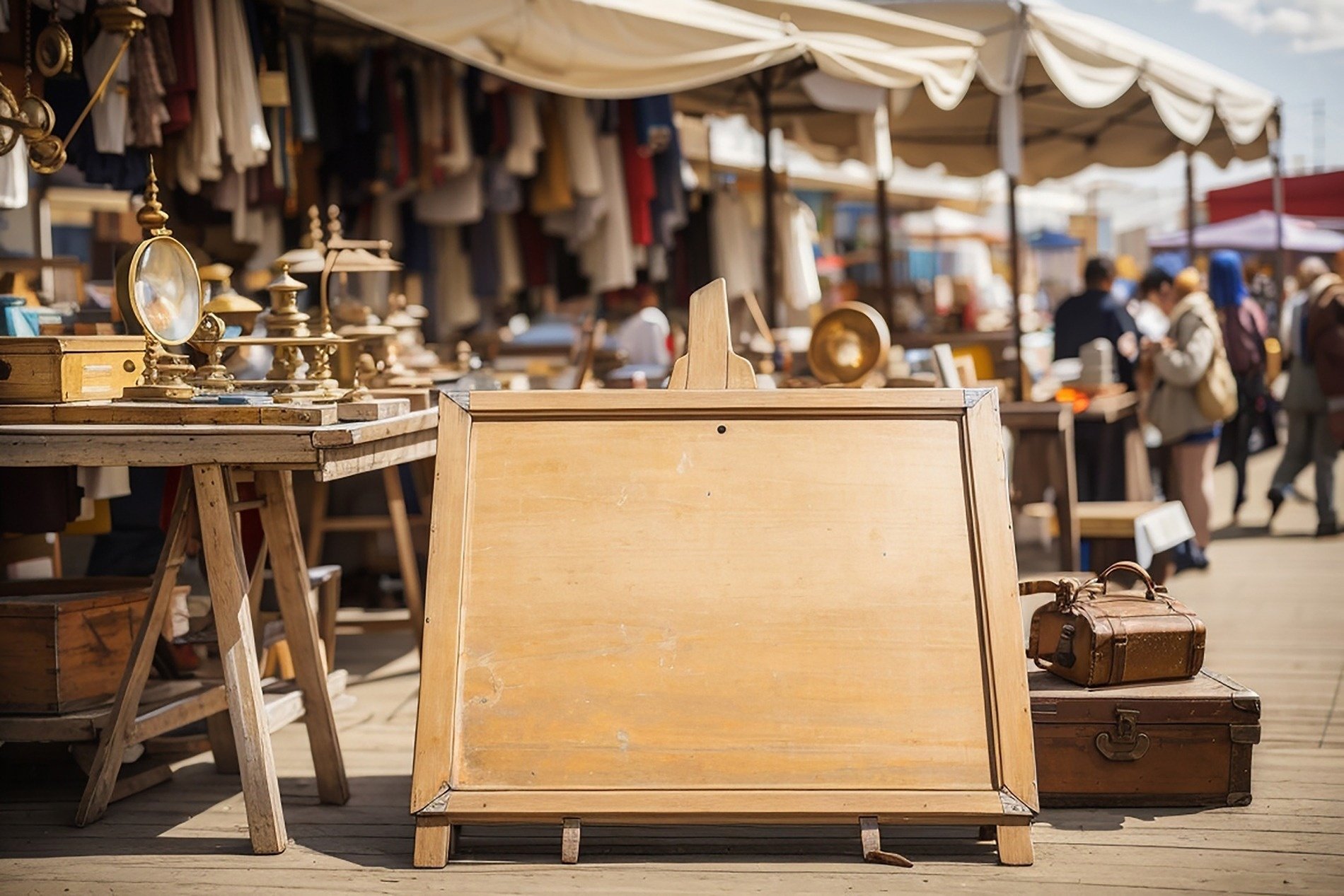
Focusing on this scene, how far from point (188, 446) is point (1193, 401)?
5.73 m

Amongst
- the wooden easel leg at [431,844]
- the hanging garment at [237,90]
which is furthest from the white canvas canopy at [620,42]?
the wooden easel leg at [431,844]

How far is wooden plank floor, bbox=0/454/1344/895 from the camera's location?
3.04 meters

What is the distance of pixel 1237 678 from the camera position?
502 centimetres

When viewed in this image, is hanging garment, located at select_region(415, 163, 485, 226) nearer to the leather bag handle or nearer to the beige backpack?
the beige backpack

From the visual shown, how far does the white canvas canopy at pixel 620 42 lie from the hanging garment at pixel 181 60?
77 centimetres

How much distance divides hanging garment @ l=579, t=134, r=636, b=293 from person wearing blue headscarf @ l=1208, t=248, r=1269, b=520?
12.5 ft

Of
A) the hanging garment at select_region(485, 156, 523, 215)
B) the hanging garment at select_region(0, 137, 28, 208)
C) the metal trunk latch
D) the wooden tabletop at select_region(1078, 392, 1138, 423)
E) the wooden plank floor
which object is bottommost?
the wooden plank floor

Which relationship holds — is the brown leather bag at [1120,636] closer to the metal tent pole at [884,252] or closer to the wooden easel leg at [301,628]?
the wooden easel leg at [301,628]

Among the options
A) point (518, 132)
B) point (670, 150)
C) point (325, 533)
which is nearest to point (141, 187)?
point (325, 533)

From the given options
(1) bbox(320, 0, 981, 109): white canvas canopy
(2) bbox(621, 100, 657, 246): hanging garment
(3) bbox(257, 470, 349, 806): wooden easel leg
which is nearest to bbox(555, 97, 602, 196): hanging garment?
(2) bbox(621, 100, 657, 246): hanging garment

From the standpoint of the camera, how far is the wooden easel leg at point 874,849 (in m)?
3.04

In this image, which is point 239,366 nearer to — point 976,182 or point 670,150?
point 670,150

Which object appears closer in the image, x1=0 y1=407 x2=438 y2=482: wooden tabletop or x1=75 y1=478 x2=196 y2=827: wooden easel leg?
x1=0 y1=407 x2=438 y2=482: wooden tabletop

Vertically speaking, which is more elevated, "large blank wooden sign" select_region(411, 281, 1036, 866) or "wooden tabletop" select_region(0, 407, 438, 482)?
"wooden tabletop" select_region(0, 407, 438, 482)
